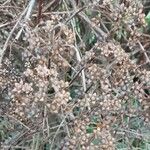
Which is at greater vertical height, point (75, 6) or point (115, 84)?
point (75, 6)

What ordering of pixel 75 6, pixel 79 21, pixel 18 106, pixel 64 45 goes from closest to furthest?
pixel 18 106
pixel 64 45
pixel 75 6
pixel 79 21

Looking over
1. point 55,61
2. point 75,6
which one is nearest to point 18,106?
point 55,61

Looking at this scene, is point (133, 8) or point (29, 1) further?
point (29, 1)

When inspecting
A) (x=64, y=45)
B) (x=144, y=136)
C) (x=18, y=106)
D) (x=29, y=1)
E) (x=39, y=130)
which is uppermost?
(x=29, y=1)

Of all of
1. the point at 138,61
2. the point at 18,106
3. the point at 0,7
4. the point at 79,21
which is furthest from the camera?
the point at 138,61

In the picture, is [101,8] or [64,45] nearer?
[64,45]

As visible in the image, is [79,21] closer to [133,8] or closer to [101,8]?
[101,8]

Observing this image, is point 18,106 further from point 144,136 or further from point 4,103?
point 144,136

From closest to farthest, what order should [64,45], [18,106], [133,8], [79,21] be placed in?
[18,106], [64,45], [133,8], [79,21]

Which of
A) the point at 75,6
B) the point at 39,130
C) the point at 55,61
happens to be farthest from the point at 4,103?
the point at 75,6
